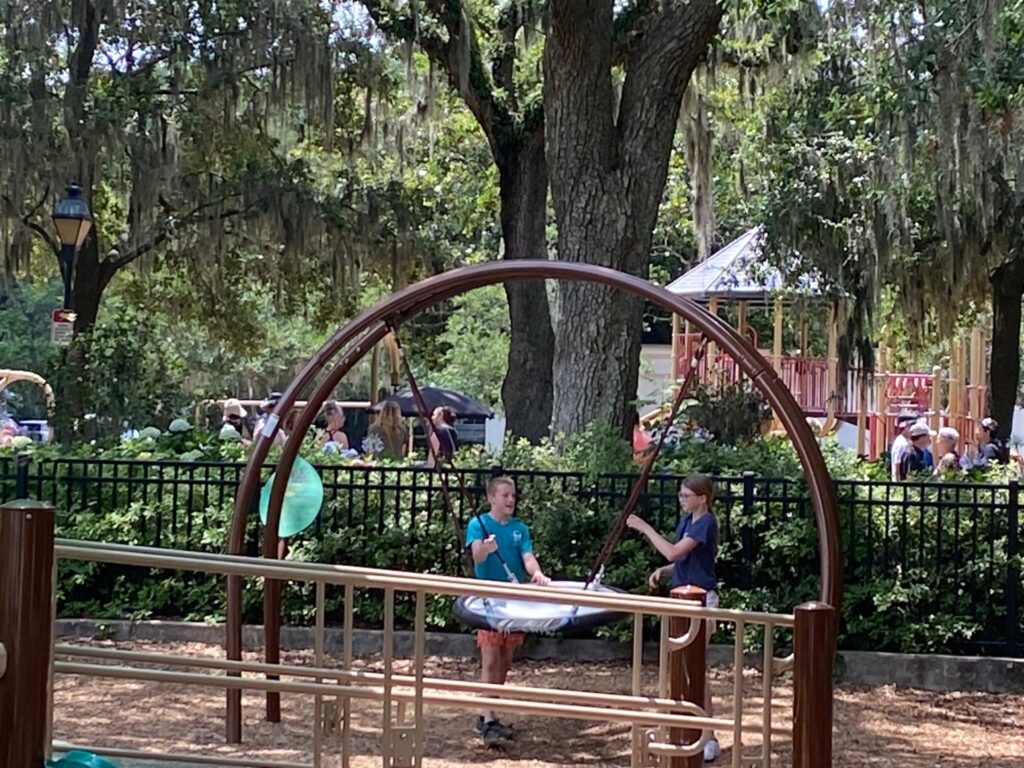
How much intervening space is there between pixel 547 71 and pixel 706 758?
6.33 m

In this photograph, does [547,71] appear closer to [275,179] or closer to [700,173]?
[700,173]

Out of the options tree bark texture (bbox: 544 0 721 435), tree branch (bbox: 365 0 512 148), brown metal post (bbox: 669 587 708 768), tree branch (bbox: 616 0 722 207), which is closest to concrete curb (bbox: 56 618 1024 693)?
tree bark texture (bbox: 544 0 721 435)

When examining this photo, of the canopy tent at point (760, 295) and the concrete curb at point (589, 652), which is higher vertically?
the canopy tent at point (760, 295)

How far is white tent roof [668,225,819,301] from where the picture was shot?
20125mm

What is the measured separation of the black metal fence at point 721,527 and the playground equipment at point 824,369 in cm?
880

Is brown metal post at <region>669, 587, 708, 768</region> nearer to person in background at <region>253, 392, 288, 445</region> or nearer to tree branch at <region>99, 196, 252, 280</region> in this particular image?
person in background at <region>253, 392, 288, 445</region>

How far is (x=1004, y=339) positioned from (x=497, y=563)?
14.8 metres

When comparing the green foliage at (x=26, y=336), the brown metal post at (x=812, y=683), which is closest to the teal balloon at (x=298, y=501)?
the brown metal post at (x=812, y=683)

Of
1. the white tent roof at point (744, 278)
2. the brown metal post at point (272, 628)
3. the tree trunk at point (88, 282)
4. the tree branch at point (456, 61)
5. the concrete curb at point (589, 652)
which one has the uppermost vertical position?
the tree branch at point (456, 61)

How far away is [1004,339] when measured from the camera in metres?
19.2

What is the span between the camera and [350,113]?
18.7m

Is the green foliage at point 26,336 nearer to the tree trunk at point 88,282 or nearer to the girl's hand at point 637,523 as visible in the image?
the tree trunk at point 88,282

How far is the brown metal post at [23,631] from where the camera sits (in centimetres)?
299

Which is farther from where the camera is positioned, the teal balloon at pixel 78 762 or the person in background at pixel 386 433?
the person in background at pixel 386 433
